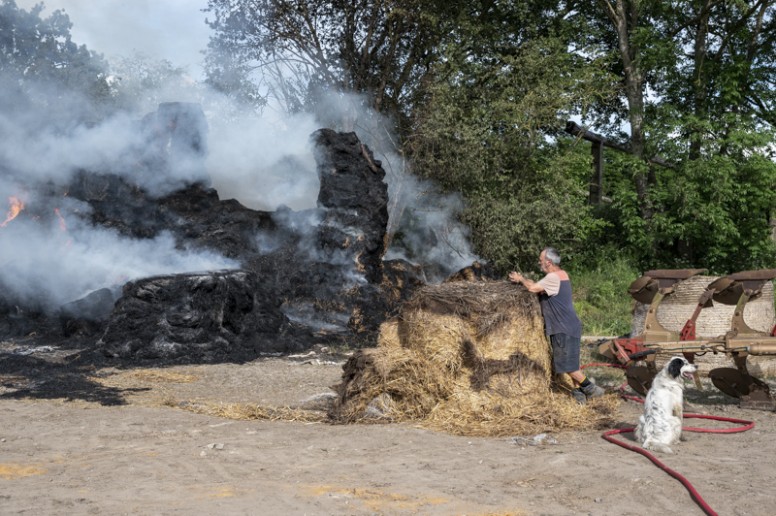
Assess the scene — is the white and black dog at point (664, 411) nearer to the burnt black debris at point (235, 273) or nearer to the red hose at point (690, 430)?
the red hose at point (690, 430)

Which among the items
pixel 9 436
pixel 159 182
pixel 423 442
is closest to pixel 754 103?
pixel 159 182

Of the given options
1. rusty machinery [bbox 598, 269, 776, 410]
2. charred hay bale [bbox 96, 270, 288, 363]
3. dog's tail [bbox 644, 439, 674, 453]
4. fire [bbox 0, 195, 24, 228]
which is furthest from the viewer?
fire [bbox 0, 195, 24, 228]

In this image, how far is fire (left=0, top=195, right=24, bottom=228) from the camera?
16.9 meters

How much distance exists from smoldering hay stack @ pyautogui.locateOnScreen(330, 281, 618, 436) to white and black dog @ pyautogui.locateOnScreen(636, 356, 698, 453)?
937 mm

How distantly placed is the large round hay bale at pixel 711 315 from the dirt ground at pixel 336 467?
2.56m

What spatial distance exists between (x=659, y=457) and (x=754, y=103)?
1828 centimetres

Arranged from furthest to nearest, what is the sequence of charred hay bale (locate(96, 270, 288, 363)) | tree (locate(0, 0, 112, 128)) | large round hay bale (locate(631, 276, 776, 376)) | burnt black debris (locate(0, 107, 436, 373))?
1. tree (locate(0, 0, 112, 128))
2. burnt black debris (locate(0, 107, 436, 373))
3. charred hay bale (locate(96, 270, 288, 363))
4. large round hay bale (locate(631, 276, 776, 376))

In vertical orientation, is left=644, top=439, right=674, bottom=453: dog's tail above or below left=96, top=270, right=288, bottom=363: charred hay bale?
below

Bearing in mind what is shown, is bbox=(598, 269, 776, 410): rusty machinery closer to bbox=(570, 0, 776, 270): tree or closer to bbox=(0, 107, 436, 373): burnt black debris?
bbox=(0, 107, 436, 373): burnt black debris

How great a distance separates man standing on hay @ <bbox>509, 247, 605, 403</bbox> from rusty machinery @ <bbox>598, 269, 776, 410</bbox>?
53 cm

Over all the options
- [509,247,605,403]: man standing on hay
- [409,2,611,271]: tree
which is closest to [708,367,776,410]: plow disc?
[509,247,605,403]: man standing on hay

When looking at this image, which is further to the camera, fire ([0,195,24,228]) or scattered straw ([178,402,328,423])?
fire ([0,195,24,228])

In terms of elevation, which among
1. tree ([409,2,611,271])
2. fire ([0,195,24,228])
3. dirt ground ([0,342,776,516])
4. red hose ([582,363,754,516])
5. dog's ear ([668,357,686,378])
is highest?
tree ([409,2,611,271])

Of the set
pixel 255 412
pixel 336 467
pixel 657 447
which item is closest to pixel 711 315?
pixel 657 447
